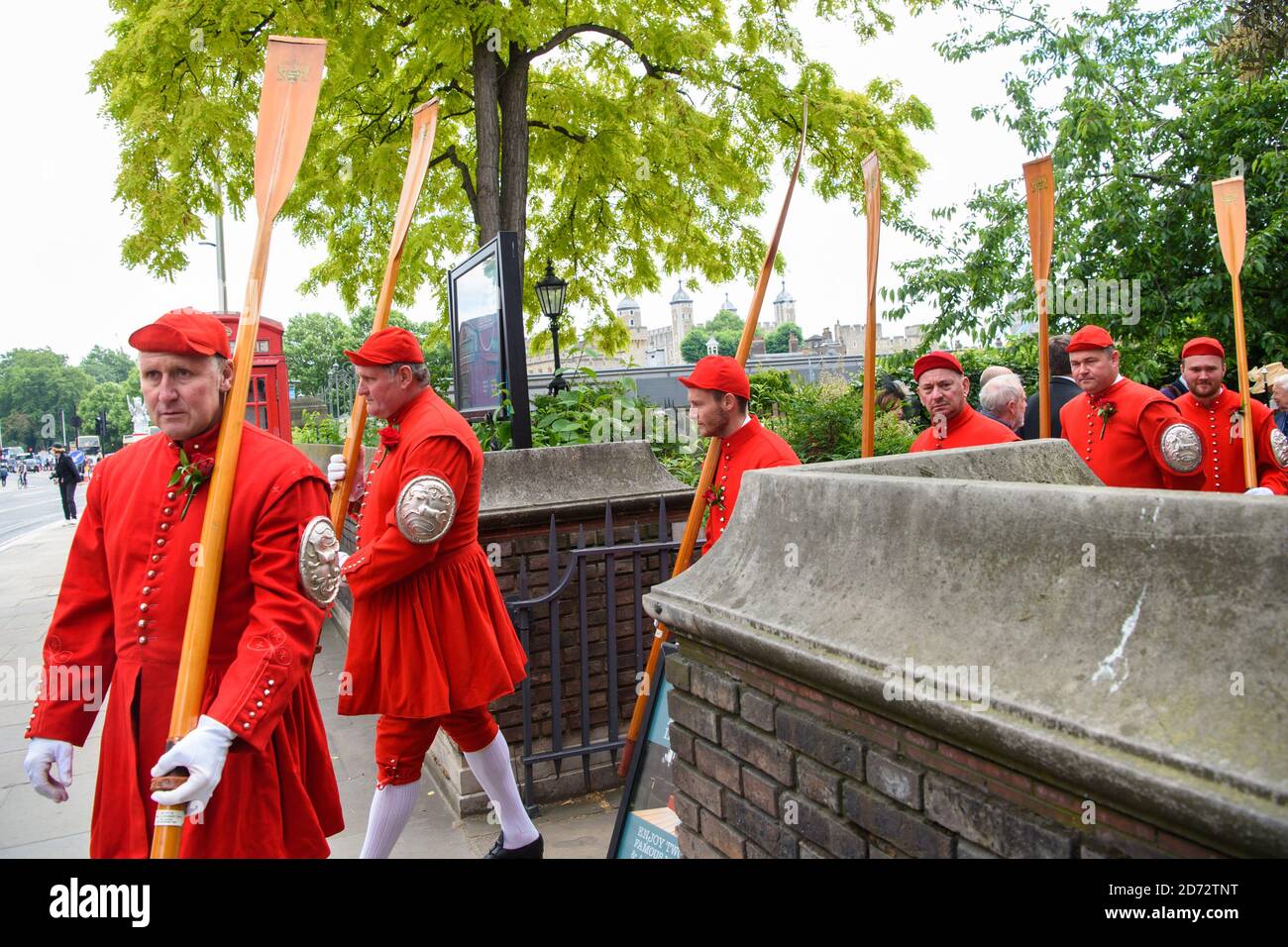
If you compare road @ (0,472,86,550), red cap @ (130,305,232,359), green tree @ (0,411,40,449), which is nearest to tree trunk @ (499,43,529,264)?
red cap @ (130,305,232,359)

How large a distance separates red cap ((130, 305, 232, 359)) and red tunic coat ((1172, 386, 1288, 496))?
14.0 feet

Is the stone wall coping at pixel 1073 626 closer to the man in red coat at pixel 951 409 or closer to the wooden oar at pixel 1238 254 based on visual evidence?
the man in red coat at pixel 951 409

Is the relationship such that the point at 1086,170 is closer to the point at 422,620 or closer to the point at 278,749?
the point at 422,620

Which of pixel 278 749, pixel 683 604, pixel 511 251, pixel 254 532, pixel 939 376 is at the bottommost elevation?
pixel 278 749

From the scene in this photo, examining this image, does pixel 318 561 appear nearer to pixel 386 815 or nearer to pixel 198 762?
pixel 198 762

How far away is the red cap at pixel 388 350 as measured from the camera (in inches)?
142

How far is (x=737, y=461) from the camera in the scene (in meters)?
3.84

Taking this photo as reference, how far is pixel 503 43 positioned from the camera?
961 centimetres

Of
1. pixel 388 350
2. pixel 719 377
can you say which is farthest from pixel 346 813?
pixel 719 377

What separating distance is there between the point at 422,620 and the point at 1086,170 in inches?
371

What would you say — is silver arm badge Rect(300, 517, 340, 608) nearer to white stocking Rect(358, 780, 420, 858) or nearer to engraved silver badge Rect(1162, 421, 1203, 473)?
white stocking Rect(358, 780, 420, 858)

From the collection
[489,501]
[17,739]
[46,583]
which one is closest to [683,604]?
[489,501]

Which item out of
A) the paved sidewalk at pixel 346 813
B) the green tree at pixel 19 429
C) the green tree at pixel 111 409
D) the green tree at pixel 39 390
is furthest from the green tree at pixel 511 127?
the green tree at pixel 39 390

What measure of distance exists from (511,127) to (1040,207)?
7.78 meters
